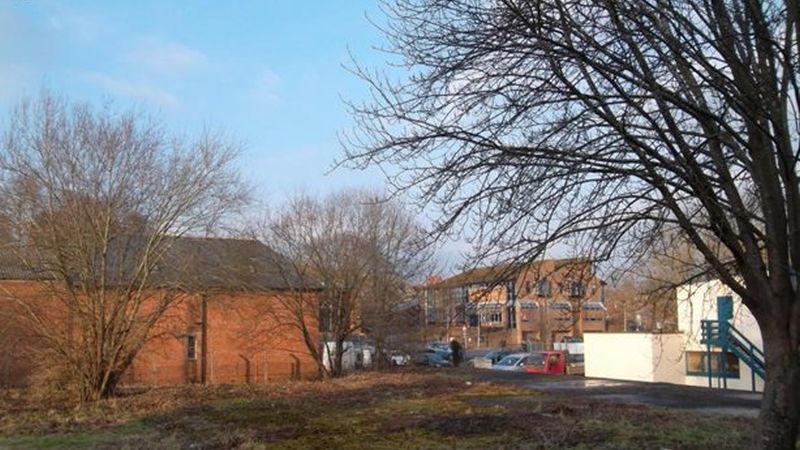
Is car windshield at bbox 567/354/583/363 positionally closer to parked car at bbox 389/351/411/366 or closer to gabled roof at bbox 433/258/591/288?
parked car at bbox 389/351/411/366

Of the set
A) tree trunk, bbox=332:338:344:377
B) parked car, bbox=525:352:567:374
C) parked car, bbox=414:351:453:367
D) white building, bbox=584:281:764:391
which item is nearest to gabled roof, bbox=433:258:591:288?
white building, bbox=584:281:764:391

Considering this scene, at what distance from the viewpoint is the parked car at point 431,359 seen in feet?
137

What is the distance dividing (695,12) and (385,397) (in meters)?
18.3

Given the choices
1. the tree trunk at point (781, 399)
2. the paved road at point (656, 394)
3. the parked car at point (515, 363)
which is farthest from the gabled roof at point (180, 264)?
the tree trunk at point (781, 399)

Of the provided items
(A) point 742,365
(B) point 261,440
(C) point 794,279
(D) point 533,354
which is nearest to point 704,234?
(C) point 794,279

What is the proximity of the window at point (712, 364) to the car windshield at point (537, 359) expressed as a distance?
299 inches

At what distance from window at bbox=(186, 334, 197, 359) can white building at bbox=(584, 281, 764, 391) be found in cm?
2058

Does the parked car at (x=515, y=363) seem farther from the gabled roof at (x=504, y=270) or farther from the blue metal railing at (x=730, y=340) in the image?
the gabled roof at (x=504, y=270)

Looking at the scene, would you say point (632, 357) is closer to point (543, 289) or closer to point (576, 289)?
point (576, 289)

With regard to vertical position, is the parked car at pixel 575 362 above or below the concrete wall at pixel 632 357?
below

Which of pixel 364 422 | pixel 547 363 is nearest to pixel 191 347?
pixel 547 363

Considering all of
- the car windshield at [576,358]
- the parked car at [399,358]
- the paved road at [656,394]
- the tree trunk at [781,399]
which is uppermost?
the tree trunk at [781,399]

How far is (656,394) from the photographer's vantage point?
24984 millimetres

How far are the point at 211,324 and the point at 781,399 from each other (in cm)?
A: 3543
